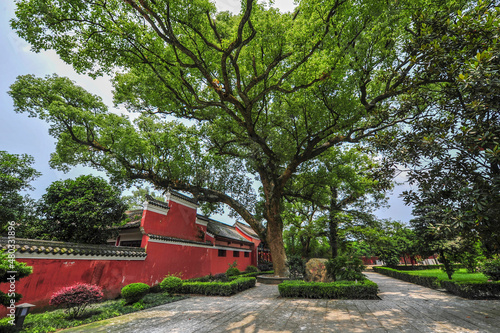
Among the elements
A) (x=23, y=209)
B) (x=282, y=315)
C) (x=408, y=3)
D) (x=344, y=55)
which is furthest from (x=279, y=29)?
(x=23, y=209)

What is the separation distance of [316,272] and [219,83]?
9.12 m

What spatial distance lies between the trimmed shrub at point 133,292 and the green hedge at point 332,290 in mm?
4859

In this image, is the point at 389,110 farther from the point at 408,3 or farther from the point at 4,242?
the point at 4,242

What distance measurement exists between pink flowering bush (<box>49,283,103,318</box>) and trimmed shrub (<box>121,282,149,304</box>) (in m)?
1.26

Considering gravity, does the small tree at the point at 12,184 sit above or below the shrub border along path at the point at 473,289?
above

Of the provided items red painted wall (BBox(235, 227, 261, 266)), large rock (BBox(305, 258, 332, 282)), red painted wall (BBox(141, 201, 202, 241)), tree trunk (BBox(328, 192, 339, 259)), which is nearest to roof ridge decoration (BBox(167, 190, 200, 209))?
red painted wall (BBox(141, 201, 202, 241))

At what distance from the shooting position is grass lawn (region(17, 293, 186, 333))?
469 cm

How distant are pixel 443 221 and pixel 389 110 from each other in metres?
3.32

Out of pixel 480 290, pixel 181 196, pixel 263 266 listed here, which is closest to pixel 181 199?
pixel 181 196

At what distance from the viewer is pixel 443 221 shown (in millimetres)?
3846

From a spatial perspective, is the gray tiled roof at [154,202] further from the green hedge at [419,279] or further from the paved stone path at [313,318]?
the green hedge at [419,279]

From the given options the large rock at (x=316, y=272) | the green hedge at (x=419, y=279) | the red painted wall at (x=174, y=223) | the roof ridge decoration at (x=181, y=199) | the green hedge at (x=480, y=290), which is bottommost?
the green hedge at (x=419, y=279)

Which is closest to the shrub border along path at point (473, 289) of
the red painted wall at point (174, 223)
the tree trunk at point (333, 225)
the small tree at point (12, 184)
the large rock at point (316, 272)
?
the large rock at point (316, 272)

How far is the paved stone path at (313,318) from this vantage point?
441 cm
